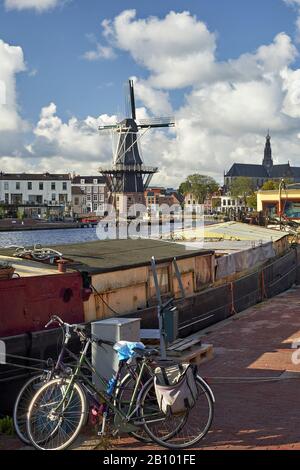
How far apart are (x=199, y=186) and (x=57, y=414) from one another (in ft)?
530

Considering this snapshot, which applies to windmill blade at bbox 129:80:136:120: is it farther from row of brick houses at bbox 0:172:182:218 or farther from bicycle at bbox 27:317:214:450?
bicycle at bbox 27:317:214:450

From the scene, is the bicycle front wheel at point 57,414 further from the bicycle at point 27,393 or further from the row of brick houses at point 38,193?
the row of brick houses at point 38,193

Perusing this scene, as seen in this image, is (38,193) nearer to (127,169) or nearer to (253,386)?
(127,169)

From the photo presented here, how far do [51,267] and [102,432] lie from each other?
4.99m

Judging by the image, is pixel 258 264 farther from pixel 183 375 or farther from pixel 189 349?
pixel 183 375

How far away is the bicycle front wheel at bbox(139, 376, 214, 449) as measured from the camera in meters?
6.12

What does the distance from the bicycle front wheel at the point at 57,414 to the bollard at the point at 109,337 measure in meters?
0.55

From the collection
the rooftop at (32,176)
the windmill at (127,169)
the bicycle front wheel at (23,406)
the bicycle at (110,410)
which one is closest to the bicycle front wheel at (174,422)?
the bicycle at (110,410)

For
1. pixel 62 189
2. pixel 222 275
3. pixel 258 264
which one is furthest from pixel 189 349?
pixel 62 189

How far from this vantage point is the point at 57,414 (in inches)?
242

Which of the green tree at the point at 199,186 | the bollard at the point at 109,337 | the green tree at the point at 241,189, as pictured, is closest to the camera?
the bollard at the point at 109,337

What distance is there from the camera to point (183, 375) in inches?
238

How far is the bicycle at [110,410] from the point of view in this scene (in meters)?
6.13

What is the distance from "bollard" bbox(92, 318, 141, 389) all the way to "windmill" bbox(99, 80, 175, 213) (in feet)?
293
